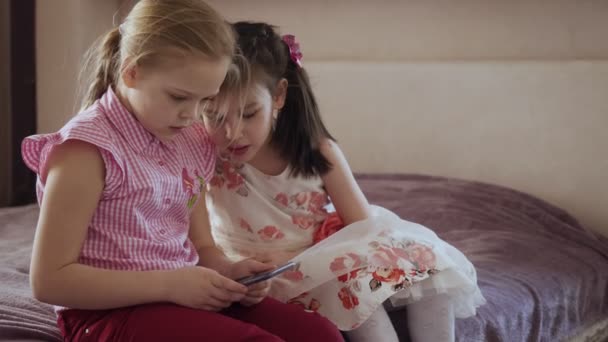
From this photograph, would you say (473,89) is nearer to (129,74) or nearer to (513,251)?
(513,251)

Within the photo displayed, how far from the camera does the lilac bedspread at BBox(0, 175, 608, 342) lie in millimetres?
1680

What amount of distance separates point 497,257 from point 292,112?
28.0 inches

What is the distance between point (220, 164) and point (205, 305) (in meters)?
0.47

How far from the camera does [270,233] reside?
1710 mm

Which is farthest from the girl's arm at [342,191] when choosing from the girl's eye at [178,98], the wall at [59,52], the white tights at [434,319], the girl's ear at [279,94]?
the wall at [59,52]

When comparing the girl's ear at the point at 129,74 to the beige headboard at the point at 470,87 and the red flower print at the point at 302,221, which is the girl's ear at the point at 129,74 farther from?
the beige headboard at the point at 470,87

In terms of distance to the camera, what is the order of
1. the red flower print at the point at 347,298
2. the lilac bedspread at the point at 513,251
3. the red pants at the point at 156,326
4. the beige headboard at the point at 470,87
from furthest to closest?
1. the beige headboard at the point at 470,87
2. the lilac bedspread at the point at 513,251
3. the red flower print at the point at 347,298
4. the red pants at the point at 156,326

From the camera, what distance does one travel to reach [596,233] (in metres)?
2.46

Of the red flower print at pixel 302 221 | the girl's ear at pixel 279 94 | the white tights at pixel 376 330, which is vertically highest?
the girl's ear at pixel 279 94

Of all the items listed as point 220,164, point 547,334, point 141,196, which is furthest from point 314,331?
point 547,334

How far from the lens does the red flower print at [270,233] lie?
1708 mm

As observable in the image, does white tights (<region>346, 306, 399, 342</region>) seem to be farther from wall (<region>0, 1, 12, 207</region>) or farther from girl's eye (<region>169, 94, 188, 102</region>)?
wall (<region>0, 1, 12, 207</region>)

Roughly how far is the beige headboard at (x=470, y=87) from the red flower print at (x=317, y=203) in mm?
1044

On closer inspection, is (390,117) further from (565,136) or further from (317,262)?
(317,262)
